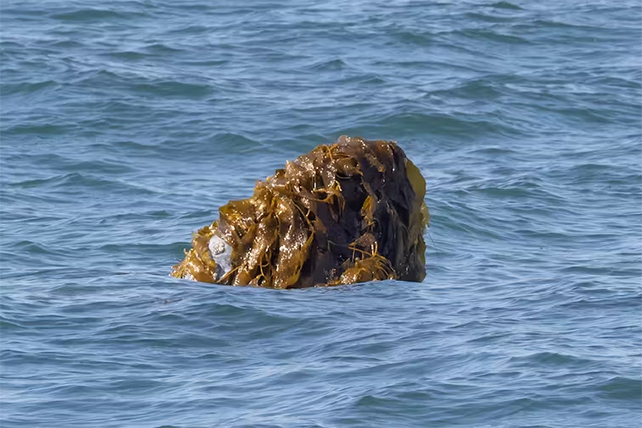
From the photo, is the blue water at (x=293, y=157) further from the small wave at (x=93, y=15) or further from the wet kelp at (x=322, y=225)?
the wet kelp at (x=322, y=225)

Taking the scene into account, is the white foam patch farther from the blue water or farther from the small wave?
the small wave

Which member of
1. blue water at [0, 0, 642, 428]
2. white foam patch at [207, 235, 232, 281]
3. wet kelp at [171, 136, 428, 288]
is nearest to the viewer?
blue water at [0, 0, 642, 428]

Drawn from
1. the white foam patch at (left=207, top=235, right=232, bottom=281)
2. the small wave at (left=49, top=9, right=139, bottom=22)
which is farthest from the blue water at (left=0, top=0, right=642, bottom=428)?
the white foam patch at (left=207, top=235, right=232, bottom=281)

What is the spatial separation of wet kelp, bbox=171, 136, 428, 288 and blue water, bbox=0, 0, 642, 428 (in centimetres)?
28

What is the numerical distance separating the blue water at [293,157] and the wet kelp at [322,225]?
0.28 metres

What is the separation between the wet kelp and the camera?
10.1 meters

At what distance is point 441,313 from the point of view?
9656 millimetres

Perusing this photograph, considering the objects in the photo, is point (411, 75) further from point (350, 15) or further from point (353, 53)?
point (350, 15)

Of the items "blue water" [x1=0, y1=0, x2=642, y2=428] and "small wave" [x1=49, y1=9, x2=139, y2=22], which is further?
"small wave" [x1=49, y1=9, x2=139, y2=22]

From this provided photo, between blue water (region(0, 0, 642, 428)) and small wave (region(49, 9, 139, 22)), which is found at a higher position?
small wave (region(49, 9, 139, 22))

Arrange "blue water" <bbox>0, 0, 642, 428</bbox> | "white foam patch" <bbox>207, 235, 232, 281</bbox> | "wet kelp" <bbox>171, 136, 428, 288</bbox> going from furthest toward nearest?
"white foam patch" <bbox>207, 235, 232, 281</bbox>
"wet kelp" <bbox>171, 136, 428, 288</bbox>
"blue water" <bbox>0, 0, 642, 428</bbox>

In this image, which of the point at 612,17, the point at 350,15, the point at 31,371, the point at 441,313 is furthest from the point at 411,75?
the point at 31,371

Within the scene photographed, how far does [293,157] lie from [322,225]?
6326 millimetres

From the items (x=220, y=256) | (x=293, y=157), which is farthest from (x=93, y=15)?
(x=220, y=256)
